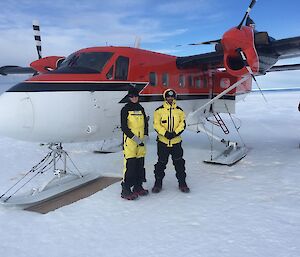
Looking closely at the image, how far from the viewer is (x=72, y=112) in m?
6.14

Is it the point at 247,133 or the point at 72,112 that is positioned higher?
the point at 72,112

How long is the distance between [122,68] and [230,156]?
153 inches

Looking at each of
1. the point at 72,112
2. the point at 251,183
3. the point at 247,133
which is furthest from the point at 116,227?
the point at 247,133

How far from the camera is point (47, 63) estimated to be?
9.91 metres

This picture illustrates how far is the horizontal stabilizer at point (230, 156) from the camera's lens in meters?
8.15

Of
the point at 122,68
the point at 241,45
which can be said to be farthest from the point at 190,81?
the point at 122,68

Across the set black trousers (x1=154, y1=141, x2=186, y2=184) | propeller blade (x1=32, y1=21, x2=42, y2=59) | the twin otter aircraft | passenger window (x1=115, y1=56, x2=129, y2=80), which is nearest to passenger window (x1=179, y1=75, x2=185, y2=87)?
the twin otter aircraft

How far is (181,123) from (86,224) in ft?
8.38

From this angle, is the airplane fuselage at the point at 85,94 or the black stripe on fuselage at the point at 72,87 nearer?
the airplane fuselage at the point at 85,94

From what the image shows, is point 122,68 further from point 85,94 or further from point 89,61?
point 85,94

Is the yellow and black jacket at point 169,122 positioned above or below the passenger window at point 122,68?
below

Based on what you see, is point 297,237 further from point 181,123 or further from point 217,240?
point 181,123

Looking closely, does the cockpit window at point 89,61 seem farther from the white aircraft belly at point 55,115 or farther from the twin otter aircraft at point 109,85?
the white aircraft belly at point 55,115

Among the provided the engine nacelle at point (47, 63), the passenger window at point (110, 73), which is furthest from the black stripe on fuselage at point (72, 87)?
the engine nacelle at point (47, 63)
